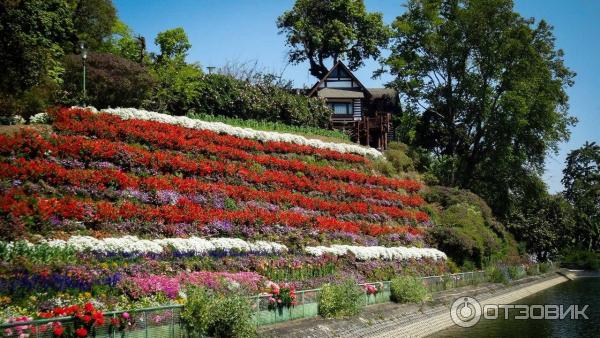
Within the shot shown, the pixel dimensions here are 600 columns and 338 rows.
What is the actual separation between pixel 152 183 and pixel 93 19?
1102 inches

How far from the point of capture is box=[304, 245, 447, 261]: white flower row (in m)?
26.5

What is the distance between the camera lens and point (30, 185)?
20.1 metres

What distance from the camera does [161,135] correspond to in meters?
28.2

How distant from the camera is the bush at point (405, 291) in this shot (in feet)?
78.7

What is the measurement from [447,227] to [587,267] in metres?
32.0

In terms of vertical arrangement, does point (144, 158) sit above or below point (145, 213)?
above

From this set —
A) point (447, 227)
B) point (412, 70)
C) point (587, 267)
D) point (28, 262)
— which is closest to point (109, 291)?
point (28, 262)

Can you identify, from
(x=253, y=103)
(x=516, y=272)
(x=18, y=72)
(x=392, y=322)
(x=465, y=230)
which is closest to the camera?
(x=392, y=322)

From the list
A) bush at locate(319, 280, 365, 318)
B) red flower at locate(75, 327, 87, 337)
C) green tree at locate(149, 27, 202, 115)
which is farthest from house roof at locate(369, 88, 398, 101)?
red flower at locate(75, 327, 87, 337)

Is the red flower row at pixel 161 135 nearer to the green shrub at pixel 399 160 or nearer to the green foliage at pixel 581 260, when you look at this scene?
the green shrub at pixel 399 160

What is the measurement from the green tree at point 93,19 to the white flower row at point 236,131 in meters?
18.1

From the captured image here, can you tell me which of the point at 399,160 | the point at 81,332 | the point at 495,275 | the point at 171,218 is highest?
the point at 399,160

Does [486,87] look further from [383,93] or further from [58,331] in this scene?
[58,331]

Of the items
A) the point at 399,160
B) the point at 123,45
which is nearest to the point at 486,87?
the point at 399,160
